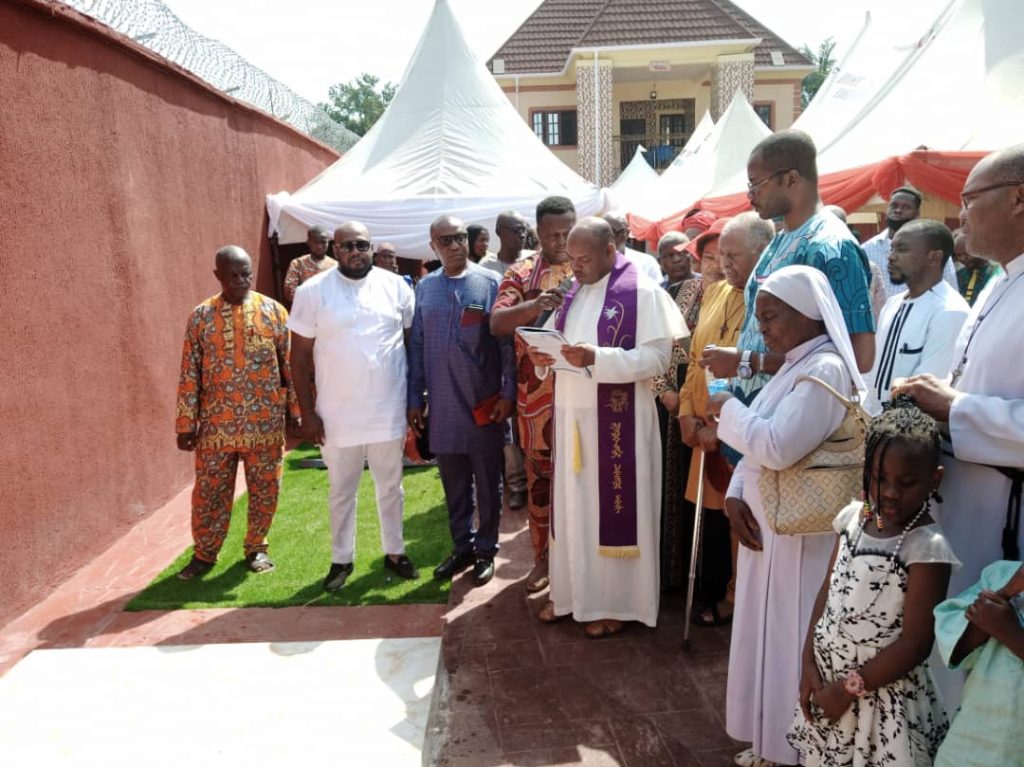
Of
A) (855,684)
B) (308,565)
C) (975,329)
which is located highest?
(975,329)

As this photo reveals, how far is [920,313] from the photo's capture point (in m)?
4.07

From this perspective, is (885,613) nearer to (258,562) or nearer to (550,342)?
(550,342)

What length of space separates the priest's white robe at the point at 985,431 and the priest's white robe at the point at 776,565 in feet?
1.22

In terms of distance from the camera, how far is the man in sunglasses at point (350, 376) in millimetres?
4535

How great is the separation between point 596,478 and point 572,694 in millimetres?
1003

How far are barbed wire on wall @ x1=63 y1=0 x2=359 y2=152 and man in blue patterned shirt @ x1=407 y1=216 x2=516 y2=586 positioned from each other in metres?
3.19

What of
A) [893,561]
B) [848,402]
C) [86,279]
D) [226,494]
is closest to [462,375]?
[226,494]

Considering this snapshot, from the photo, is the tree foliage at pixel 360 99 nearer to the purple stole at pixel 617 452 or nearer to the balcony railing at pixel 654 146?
the balcony railing at pixel 654 146

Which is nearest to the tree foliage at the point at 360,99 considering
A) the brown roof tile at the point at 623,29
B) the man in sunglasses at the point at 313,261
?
the brown roof tile at the point at 623,29

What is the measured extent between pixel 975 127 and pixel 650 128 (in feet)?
71.6

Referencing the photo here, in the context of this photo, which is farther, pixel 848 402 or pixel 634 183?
pixel 634 183

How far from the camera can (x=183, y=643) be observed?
13.3 ft

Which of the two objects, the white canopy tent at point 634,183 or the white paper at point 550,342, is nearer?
the white paper at point 550,342

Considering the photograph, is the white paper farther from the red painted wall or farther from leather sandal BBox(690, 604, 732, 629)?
the red painted wall
